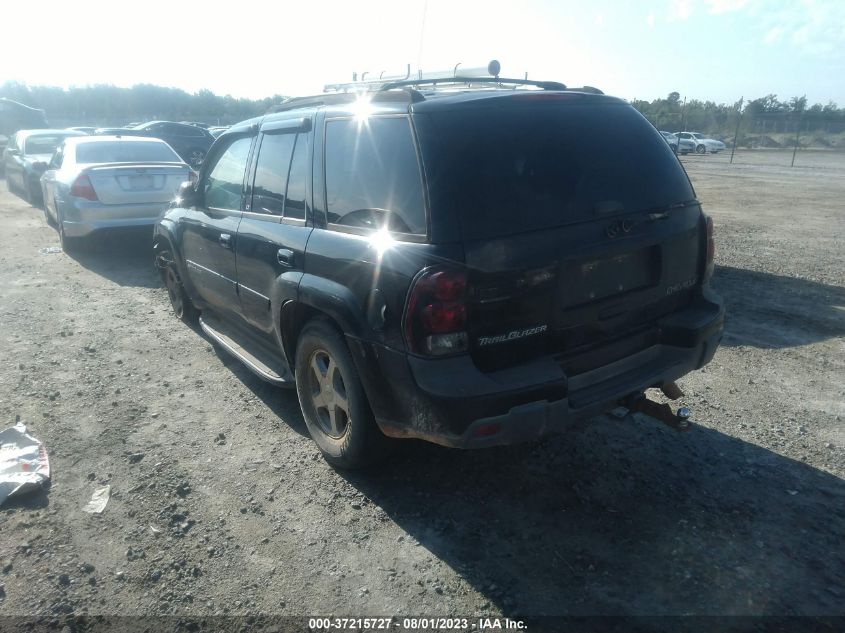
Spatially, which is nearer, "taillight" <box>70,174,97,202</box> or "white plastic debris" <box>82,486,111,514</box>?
"white plastic debris" <box>82,486,111,514</box>

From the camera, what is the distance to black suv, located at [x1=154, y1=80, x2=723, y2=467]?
2.81 meters

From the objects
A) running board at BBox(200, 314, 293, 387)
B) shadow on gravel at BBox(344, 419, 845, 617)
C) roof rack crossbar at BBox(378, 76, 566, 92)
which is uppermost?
roof rack crossbar at BBox(378, 76, 566, 92)

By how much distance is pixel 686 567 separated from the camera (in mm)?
2861

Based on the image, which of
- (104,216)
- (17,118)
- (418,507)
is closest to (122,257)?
(104,216)

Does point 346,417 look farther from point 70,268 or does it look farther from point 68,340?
point 70,268

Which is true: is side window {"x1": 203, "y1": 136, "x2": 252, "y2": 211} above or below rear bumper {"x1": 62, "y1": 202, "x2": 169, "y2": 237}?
above

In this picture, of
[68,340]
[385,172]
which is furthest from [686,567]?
[68,340]

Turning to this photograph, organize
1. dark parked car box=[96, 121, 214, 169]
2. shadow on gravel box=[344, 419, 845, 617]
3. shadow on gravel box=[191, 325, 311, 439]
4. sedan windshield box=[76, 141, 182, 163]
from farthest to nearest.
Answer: dark parked car box=[96, 121, 214, 169], sedan windshield box=[76, 141, 182, 163], shadow on gravel box=[191, 325, 311, 439], shadow on gravel box=[344, 419, 845, 617]

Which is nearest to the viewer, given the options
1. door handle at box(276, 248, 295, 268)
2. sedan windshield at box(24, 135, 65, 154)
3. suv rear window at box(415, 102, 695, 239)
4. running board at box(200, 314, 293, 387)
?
suv rear window at box(415, 102, 695, 239)

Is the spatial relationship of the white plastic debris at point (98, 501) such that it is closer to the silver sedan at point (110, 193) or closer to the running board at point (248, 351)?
the running board at point (248, 351)

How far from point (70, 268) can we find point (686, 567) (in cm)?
869

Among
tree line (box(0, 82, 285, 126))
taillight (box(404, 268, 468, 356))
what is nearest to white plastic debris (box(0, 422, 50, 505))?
taillight (box(404, 268, 468, 356))

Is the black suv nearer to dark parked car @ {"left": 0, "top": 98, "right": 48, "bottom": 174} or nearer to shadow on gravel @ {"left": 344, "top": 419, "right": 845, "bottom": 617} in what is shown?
shadow on gravel @ {"left": 344, "top": 419, "right": 845, "bottom": 617}

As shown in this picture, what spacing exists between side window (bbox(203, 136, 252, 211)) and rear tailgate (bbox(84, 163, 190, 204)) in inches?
165
